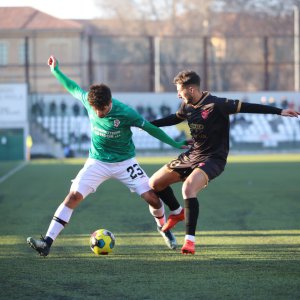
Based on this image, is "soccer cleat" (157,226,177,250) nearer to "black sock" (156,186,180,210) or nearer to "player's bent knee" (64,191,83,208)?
"black sock" (156,186,180,210)

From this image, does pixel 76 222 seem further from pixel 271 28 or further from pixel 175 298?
pixel 271 28

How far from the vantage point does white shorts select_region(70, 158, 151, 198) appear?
28.9ft

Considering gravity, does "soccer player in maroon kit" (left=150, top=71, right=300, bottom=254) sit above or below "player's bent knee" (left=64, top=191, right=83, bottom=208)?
above

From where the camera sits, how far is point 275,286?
22.7 ft

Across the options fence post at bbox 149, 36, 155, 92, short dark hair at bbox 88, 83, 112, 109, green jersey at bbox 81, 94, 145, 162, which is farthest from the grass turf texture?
fence post at bbox 149, 36, 155, 92

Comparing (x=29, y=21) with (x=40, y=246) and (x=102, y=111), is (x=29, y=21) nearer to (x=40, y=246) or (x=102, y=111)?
(x=102, y=111)

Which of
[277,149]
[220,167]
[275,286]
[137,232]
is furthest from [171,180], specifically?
[277,149]

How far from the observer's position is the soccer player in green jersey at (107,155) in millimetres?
8664

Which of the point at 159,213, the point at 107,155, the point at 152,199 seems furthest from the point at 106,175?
the point at 159,213

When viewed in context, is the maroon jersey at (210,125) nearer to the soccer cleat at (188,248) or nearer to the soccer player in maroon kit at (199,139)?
the soccer player in maroon kit at (199,139)

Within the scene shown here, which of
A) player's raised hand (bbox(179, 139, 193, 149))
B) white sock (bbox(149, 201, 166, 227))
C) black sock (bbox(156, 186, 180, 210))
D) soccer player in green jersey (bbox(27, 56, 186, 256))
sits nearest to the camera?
soccer player in green jersey (bbox(27, 56, 186, 256))

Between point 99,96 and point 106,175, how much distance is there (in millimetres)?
912

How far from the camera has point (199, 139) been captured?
8.93 m

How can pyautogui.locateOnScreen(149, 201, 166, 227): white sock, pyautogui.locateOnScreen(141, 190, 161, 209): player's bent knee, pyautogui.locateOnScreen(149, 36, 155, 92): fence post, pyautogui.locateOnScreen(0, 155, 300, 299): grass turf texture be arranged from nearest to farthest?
pyautogui.locateOnScreen(0, 155, 300, 299): grass turf texture
pyautogui.locateOnScreen(141, 190, 161, 209): player's bent knee
pyautogui.locateOnScreen(149, 201, 166, 227): white sock
pyautogui.locateOnScreen(149, 36, 155, 92): fence post
